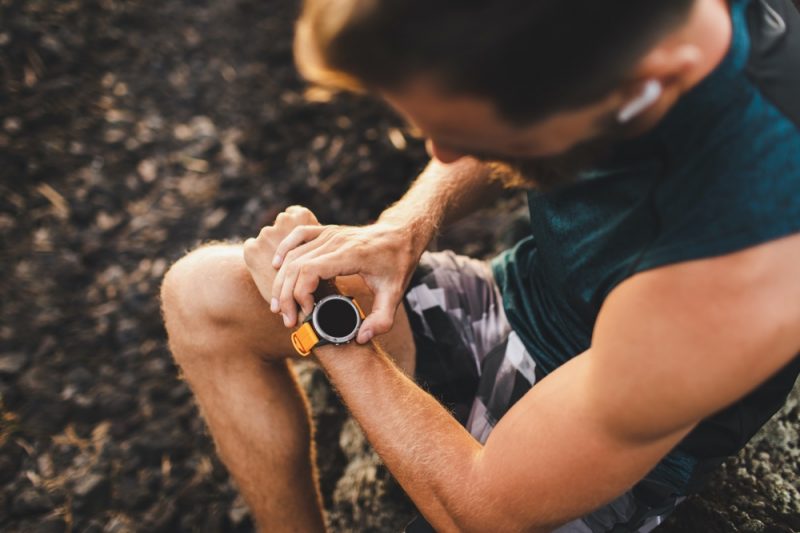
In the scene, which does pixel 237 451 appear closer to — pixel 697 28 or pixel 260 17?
pixel 697 28

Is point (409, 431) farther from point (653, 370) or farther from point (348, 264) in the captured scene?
point (653, 370)

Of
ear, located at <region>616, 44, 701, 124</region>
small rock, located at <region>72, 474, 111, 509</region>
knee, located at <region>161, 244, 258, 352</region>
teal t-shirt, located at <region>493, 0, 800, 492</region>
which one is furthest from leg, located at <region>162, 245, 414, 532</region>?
ear, located at <region>616, 44, 701, 124</region>

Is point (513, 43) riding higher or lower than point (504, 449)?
higher

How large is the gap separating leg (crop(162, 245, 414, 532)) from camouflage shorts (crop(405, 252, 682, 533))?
0.09 metres

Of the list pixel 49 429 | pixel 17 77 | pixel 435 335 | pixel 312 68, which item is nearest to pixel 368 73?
pixel 312 68

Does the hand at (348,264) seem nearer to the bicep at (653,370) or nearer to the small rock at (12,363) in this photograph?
A: the bicep at (653,370)

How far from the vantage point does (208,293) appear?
192 cm

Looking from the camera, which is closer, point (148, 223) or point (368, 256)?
point (368, 256)

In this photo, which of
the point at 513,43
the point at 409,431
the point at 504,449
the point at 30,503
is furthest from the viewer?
the point at 30,503

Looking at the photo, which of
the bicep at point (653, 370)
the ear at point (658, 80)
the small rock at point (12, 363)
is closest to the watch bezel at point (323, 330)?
the bicep at point (653, 370)

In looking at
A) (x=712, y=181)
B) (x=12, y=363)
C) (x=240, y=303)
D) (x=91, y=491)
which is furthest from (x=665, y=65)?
(x=12, y=363)

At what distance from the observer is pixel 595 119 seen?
3.76 ft

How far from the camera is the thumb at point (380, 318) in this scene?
5.50 feet

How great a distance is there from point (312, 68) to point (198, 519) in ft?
6.17
